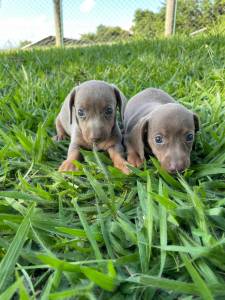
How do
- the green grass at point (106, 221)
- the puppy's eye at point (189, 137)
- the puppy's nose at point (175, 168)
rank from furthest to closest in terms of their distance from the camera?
the puppy's eye at point (189, 137) → the puppy's nose at point (175, 168) → the green grass at point (106, 221)

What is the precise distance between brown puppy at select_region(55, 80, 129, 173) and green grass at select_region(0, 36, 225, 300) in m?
0.14

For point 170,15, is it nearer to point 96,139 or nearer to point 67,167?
point 96,139

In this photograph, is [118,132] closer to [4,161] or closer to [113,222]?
[4,161]

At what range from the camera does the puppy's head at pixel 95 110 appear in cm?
304

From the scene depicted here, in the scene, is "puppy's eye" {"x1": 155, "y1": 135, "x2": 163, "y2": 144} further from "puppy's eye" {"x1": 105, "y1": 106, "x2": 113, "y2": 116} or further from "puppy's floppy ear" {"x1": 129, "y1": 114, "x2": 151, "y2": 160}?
"puppy's eye" {"x1": 105, "y1": 106, "x2": 113, "y2": 116}

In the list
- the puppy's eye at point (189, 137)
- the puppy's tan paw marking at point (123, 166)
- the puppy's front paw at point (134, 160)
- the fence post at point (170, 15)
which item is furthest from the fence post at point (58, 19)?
the puppy's eye at point (189, 137)

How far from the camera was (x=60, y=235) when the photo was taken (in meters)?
1.99

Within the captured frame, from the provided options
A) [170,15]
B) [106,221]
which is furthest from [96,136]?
[170,15]

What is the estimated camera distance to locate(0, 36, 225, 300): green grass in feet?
5.22

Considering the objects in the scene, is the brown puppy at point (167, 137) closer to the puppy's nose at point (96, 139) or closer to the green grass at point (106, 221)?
the green grass at point (106, 221)

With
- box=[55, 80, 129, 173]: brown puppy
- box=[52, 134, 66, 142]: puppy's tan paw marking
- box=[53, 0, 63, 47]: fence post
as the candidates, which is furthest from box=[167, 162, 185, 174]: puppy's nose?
box=[53, 0, 63, 47]: fence post

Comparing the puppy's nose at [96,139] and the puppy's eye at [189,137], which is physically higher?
the puppy's eye at [189,137]

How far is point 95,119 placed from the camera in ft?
10.1

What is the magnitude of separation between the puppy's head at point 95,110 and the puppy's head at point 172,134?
1.32 feet
